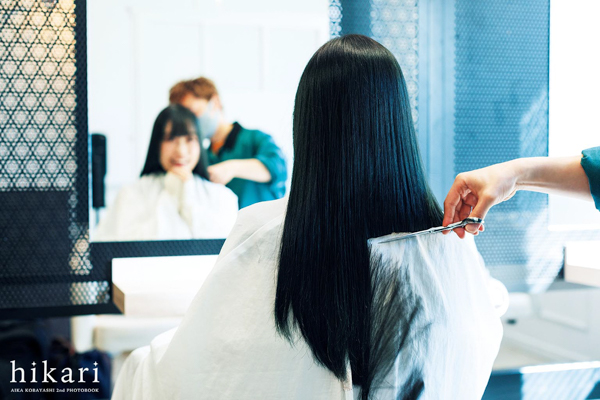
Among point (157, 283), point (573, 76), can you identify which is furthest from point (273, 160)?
point (573, 76)

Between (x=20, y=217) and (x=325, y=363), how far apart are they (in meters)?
1.30

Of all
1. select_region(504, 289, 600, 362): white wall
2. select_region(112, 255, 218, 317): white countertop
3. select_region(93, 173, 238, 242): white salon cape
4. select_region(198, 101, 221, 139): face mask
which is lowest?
select_region(504, 289, 600, 362): white wall

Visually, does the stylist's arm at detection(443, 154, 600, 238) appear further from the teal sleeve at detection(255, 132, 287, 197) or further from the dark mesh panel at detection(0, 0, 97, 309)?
the dark mesh panel at detection(0, 0, 97, 309)

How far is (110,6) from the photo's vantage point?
1.73 m

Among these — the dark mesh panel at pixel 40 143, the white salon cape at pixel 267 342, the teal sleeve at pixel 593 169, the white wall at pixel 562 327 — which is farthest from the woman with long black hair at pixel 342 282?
the white wall at pixel 562 327

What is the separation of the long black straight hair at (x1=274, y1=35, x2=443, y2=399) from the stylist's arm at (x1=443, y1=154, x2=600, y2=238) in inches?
3.3

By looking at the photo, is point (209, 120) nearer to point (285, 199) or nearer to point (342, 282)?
point (285, 199)

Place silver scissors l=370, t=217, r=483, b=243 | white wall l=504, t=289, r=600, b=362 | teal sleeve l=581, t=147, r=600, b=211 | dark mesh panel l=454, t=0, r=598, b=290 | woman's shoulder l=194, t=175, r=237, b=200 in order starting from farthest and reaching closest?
white wall l=504, t=289, r=600, b=362 → dark mesh panel l=454, t=0, r=598, b=290 → woman's shoulder l=194, t=175, r=237, b=200 → teal sleeve l=581, t=147, r=600, b=211 → silver scissors l=370, t=217, r=483, b=243

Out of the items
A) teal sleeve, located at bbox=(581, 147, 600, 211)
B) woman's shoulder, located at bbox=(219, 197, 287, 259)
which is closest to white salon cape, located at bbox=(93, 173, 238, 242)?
woman's shoulder, located at bbox=(219, 197, 287, 259)

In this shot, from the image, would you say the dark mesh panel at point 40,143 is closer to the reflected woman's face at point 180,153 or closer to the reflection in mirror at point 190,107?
the reflection in mirror at point 190,107

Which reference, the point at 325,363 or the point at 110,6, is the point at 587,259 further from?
the point at 110,6

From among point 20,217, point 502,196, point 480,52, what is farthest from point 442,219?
point 20,217

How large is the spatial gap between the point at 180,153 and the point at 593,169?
1.31m

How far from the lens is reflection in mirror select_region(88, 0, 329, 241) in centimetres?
174
